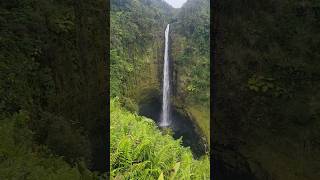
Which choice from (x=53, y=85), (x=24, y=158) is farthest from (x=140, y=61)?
(x=24, y=158)

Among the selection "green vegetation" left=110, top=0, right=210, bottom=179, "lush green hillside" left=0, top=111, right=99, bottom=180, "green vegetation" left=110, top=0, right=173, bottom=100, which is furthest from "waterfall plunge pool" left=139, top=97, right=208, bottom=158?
"lush green hillside" left=0, top=111, right=99, bottom=180

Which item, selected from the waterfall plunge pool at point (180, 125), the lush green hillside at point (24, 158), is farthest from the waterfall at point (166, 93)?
the lush green hillside at point (24, 158)

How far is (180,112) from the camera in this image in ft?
72.2

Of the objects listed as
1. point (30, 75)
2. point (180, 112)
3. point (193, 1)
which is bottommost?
point (180, 112)

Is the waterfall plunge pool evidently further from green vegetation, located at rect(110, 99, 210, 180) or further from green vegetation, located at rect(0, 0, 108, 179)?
green vegetation, located at rect(0, 0, 108, 179)

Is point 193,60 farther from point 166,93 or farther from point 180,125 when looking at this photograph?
point 180,125
